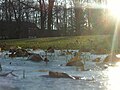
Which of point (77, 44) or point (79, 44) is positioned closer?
point (79, 44)

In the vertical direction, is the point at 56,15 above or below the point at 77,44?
below

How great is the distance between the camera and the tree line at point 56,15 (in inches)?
1900

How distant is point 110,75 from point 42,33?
123 feet

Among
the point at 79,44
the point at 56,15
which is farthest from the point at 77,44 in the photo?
the point at 56,15

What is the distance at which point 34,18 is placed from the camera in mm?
60406

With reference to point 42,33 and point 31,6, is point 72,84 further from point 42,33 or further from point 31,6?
point 31,6

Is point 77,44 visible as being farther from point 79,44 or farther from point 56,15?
point 56,15

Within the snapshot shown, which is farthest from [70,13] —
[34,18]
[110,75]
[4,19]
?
[110,75]

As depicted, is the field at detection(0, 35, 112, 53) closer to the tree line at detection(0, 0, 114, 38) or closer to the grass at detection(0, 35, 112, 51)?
the grass at detection(0, 35, 112, 51)

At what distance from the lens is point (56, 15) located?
193ft

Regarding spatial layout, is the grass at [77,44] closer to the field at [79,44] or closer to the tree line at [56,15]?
the field at [79,44]

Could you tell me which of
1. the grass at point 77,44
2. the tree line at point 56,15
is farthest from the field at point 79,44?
the tree line at point 56,15

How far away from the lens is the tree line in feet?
158

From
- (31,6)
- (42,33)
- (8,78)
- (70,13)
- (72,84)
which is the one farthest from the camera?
(70,13)
